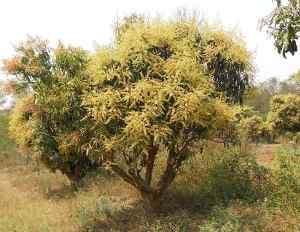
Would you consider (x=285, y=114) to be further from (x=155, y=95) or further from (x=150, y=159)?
(x=155, y=95)

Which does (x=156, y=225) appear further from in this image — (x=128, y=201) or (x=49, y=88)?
(x=49, y=88)

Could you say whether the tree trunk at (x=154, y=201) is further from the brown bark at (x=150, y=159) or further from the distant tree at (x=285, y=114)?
the distant tree at (x=285, y=114)

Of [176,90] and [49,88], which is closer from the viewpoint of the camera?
[176,90]

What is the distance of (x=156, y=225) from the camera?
34.0 ft

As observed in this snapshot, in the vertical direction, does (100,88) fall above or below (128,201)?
above

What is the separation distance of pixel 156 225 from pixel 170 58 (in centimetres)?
362

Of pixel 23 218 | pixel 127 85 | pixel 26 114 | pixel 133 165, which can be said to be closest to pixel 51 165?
pixel 26 114

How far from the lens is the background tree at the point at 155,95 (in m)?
Answer: 9.88

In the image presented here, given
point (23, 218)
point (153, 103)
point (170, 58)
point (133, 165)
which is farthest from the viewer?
point (23, 218)

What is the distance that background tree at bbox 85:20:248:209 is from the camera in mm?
9883

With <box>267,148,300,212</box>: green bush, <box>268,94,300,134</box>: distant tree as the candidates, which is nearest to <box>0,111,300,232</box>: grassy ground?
<box>267,148,300,212</box>: green bush

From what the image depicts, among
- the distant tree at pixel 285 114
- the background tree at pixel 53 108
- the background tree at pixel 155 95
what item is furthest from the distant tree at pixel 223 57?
the distant tree at pixel 285 114

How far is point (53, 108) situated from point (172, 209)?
13.0 ft

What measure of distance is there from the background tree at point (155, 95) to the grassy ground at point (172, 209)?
0.98 metres
